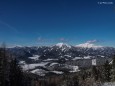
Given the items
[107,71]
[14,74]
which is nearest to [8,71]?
[14,74]

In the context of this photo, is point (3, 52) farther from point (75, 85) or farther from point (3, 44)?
point (75, 85)

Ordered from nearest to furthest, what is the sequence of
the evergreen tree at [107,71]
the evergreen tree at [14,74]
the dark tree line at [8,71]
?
the dark tree line at [8,71] < the evergreen tree at [14,74] < the evergreen tree at [107,71]

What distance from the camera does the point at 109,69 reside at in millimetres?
85375

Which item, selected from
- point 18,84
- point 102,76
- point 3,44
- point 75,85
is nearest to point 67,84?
point 75,85

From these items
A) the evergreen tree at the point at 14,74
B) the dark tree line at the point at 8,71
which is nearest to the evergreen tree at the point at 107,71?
the dark tree line at the point at 8,71

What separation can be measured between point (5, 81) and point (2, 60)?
4.86 m

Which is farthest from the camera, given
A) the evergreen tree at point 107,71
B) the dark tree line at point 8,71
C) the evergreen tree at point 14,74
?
the evergreen tree at point 107,71

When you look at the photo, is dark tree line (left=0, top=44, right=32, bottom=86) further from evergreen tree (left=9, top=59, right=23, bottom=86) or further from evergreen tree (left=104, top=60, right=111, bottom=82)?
evergreen tree (left=104, top=60, right=111, bottom=82)

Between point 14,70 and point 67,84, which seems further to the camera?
point 67,84

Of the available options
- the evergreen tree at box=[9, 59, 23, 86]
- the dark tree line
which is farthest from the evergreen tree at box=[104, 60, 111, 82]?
the evergreen tree at box=[9, 59, 23, 86]

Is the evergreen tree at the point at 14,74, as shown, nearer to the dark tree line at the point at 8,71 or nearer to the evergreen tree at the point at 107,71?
the dark tree line at the point at 8,71

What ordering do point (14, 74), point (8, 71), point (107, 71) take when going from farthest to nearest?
point (107, 71), point (14, 74), point (8, 71)

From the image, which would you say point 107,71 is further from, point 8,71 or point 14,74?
point 8,71

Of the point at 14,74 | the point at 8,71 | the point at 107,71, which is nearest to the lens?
the point at 8,71
